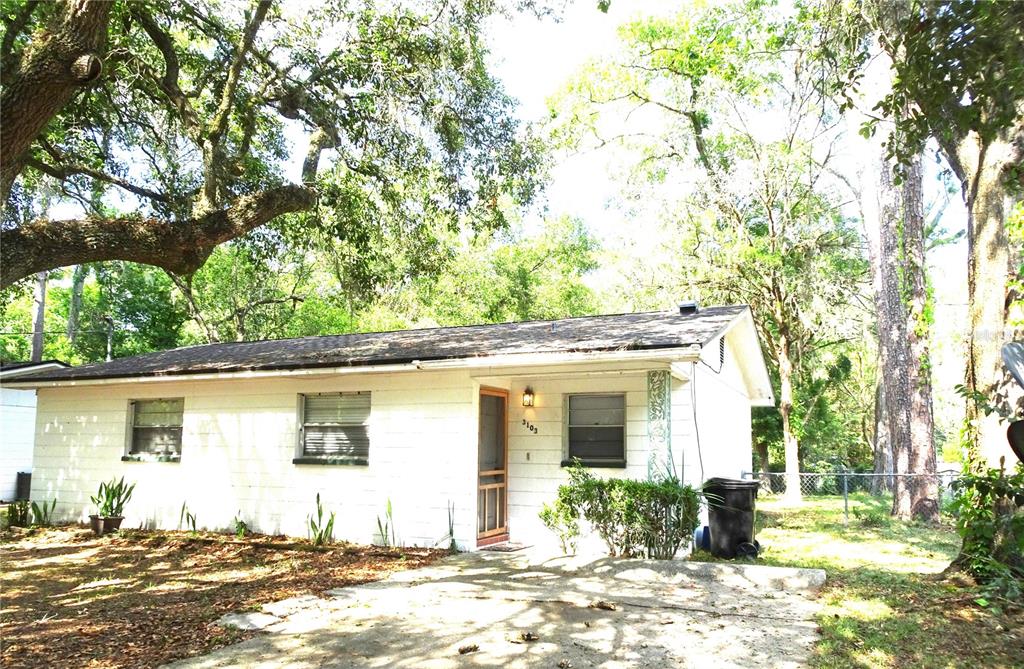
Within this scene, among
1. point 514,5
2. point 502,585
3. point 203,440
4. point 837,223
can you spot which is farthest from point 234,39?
point 837,223

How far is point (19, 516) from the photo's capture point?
1207cm

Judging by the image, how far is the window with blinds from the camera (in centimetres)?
1020

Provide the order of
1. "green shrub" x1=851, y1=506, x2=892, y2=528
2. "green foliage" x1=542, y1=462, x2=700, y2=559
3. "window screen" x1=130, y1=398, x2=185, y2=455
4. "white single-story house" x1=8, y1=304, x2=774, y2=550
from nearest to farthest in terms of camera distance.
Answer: "green foliage" x1=542, y1=462, x2=700, y2=559 → "white single-story house" x1=8, y1=304, x2=774, y2=550 → "window screen" x1=130, y1=398, x2=185, y2=455 → "green shrub" x1=851, y1=506, x2=892, y2=528

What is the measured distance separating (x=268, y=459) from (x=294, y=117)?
5.40m

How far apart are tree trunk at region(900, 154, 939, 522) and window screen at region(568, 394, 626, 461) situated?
5672 mm

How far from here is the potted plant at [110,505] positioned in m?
11.0

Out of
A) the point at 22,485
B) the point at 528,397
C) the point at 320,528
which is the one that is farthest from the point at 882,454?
the point at 22,485

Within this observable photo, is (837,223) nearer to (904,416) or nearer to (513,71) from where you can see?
(904,416)

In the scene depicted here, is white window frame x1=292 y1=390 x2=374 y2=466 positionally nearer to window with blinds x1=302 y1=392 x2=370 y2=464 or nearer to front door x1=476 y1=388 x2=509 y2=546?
window with blinds x1=302 y1=392 x2=370 y2=464

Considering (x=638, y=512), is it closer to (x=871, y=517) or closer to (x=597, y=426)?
(x=597, y=426)

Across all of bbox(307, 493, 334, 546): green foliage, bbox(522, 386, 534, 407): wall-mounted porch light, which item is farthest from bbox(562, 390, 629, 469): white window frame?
bbox(307, 493, 334, 546): green foliage

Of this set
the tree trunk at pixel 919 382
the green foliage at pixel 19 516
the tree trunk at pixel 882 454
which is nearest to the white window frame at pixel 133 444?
the green foliage at pixel 19 516

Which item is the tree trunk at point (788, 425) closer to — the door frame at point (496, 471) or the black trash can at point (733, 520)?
the black trash can at point (733, 520)

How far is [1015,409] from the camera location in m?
6.69
